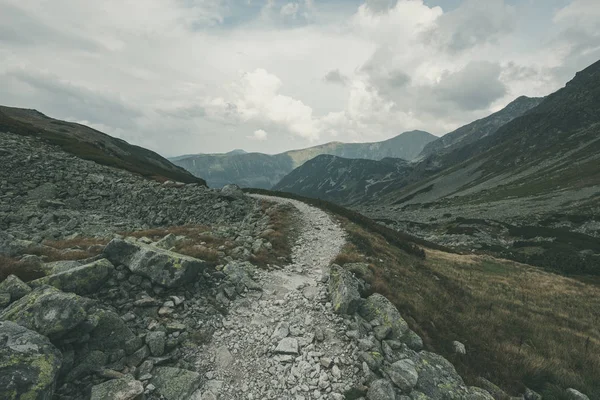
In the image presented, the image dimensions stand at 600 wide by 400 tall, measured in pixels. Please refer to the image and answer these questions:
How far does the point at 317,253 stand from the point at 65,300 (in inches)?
535

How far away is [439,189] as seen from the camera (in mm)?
158250

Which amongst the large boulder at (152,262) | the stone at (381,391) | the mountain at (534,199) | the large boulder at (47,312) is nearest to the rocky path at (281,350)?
the stone at (381,391)

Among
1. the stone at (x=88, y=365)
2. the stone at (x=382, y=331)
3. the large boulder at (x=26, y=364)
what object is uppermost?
the large boulder at (x=26, y=364)

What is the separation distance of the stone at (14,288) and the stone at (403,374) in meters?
10.3

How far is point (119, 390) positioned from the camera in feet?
20.9

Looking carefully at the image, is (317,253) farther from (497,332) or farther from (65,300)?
(65,300)

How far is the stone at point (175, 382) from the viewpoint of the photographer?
686cm

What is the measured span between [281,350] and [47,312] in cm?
615

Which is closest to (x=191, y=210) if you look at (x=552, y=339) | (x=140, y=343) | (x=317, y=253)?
(x=317, y=253)

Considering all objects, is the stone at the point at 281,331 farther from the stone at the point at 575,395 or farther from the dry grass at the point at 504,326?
the stone at the point at 575,395

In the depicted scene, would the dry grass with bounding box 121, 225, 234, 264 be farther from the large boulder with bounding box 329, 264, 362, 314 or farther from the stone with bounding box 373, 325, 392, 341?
the stone with bounding box 373, 325, 392, 341

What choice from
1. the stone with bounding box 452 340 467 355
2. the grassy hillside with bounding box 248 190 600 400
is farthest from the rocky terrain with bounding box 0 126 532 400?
the grassy hillside with bounding box 248 190 600 400

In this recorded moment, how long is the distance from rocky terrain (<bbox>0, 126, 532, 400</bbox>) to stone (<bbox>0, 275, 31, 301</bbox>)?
3cm

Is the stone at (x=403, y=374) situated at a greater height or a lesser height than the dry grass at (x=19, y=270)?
lesser
